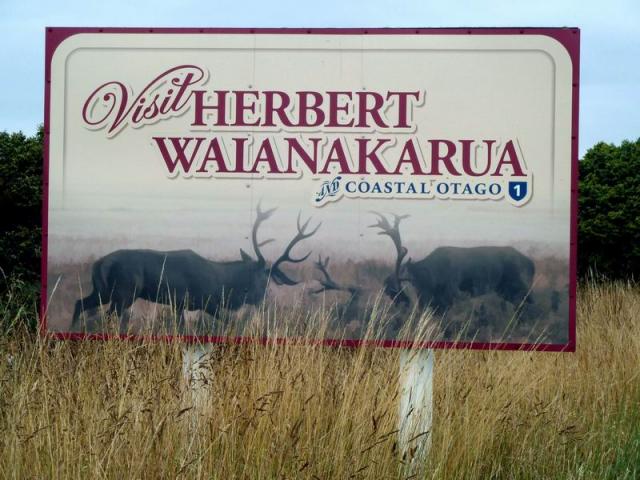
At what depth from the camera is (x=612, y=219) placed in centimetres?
1762

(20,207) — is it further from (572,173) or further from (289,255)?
(572,173)

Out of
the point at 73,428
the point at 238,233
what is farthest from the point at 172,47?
the point at 73,428

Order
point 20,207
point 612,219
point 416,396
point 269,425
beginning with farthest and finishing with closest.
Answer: point 612,219 < point 20,207 < point 416,396 < point 269,425

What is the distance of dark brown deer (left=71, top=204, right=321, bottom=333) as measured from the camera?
22.2 feet

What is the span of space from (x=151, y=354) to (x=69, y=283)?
92 cm

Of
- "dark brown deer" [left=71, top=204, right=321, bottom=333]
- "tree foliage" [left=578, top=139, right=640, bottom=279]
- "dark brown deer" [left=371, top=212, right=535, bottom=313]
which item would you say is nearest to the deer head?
"dark brown deer" [left=371, top=212, right=535, bottom=313]

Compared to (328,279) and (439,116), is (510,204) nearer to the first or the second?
(439,116)

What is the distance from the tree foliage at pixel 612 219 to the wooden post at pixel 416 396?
11524 mm

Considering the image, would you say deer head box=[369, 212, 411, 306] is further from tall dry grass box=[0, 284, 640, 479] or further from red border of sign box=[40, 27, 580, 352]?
tall dry grass box=[0, 284, 640, 479]

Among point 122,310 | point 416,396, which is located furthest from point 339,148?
point 122,310

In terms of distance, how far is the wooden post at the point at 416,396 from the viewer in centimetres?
586

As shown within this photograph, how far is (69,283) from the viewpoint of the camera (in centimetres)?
699

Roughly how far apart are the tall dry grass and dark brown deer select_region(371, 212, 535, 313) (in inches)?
22.0

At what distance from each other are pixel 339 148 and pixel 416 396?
172cm
